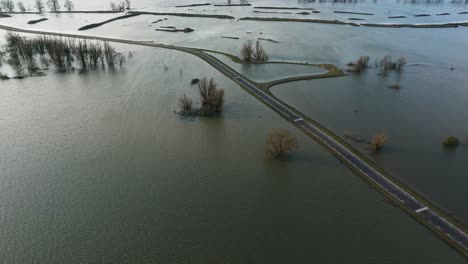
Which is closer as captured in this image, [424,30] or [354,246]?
[354,246]

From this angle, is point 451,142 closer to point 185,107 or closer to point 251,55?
point 185,107

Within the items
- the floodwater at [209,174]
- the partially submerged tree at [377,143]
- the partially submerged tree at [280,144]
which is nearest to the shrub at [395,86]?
the floodwater at [209,174]

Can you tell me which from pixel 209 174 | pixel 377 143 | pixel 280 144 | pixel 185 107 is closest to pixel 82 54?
pixel 185 107

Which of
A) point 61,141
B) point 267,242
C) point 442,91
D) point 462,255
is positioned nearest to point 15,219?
point 61,141

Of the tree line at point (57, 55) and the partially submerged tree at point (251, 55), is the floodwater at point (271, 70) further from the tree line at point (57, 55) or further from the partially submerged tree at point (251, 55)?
the tree line at point (57, 55)

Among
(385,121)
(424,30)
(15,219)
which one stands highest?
(424,30)

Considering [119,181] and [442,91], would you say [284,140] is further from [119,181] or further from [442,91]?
[442,91]

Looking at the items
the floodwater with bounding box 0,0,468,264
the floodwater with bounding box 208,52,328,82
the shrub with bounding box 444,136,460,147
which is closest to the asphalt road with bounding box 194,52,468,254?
the floodwater with bounding box 0,0,468,264
